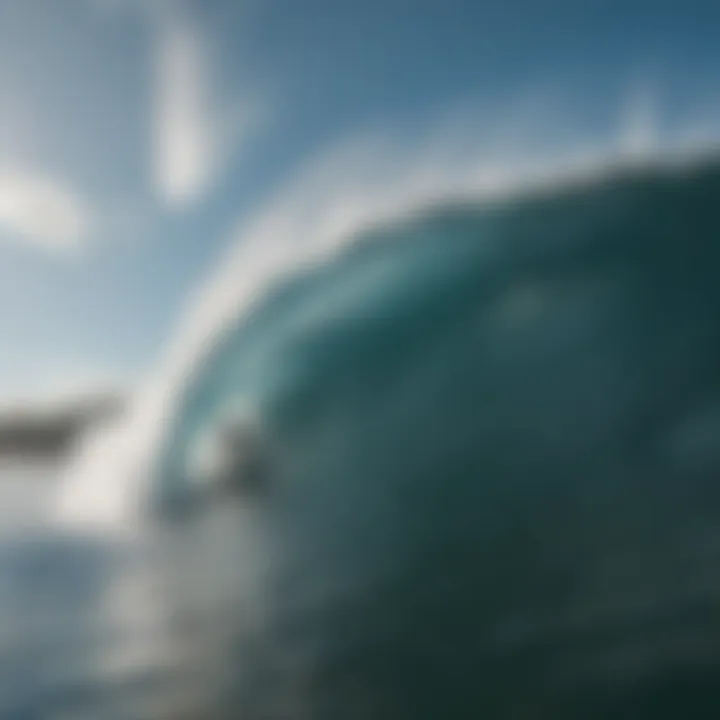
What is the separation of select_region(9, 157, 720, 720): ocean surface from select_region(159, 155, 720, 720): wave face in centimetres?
2

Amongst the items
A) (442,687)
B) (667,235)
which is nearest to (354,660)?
(442,687)

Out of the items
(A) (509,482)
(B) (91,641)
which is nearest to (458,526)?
(A) (509,482)

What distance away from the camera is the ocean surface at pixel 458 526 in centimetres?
380

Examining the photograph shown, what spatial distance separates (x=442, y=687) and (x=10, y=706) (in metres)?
1.97

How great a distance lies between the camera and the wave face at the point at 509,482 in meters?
3.77

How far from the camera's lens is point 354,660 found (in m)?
4.06

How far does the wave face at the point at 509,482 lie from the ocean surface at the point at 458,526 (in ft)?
0.06

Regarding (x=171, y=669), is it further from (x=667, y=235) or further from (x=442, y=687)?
(x=667, y=235)

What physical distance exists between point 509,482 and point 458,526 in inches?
21.3

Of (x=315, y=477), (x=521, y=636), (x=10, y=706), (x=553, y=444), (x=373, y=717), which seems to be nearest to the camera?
(x=373, y=717)

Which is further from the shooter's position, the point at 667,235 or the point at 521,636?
the point at 667,235

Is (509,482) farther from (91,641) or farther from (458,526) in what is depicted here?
(91,641)

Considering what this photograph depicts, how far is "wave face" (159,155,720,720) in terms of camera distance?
3768 millimetres

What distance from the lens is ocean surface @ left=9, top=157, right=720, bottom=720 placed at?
3.80 metres
